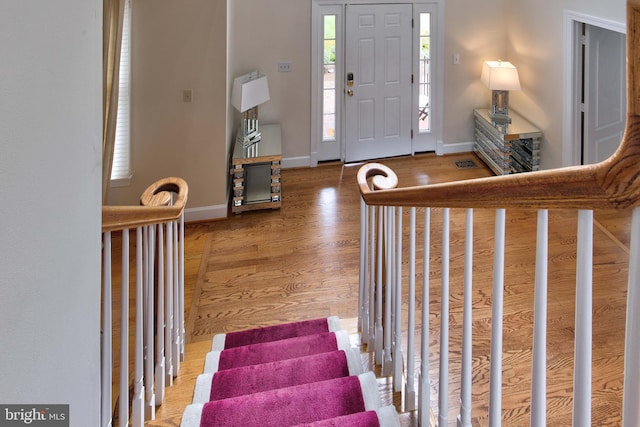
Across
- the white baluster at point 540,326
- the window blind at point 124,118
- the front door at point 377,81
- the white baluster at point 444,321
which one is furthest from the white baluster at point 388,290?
the front door at point 377,81

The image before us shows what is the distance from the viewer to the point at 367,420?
171 centimetres

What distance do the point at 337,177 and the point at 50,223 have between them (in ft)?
17.7

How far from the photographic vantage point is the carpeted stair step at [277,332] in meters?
3.01

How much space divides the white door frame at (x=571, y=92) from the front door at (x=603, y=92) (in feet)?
0.24

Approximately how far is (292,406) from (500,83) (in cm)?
506

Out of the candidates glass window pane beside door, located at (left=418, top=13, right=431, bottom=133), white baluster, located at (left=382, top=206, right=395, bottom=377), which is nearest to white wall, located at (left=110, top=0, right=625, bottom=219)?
glass window pane beside door, located at (left=418, top=13, right=431, bottom=133)

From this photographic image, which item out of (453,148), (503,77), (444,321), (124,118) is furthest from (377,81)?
(444,321)

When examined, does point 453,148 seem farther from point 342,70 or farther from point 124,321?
point 124,321

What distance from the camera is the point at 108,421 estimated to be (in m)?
1.48

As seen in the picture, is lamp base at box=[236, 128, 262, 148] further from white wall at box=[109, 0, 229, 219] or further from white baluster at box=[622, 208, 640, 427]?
white baluster at box=[622, 208, 640, 427]

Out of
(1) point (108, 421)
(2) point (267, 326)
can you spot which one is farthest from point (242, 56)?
(1) point (108, 421)

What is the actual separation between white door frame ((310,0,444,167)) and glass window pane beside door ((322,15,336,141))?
0.07 meters

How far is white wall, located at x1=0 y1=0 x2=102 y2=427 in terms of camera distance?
26.6 inches

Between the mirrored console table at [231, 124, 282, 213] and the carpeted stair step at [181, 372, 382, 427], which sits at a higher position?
the mirrored console table at [231, 124, 282, 213]
